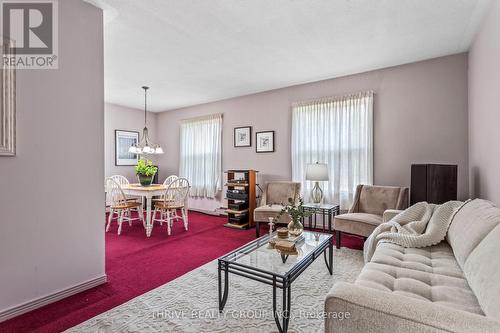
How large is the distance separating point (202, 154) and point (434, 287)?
16.4 ft

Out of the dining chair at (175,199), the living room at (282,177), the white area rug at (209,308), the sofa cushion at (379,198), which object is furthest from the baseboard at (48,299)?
the sofa cushion at (379,198)

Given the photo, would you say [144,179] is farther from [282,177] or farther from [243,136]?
[282,177]

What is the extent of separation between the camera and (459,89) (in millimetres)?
3285


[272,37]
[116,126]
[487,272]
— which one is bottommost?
[487,272]

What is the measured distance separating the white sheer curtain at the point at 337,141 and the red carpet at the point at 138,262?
34.2 inches

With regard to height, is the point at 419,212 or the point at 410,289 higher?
the point at 419,212

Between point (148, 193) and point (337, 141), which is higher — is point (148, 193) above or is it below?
below

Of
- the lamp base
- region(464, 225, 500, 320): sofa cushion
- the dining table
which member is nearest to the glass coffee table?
region(464, 225, 500, 320): sofa cushion

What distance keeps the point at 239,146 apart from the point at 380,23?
326cm

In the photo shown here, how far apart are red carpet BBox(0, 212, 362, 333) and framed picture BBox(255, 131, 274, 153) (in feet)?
5.14

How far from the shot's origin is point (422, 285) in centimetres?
143

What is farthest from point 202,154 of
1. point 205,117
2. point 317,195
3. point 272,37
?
point 272,37

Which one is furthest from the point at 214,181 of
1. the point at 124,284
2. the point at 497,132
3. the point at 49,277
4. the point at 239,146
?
the point at 497,132

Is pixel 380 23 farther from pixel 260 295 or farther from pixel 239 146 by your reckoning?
pixel 239 146
